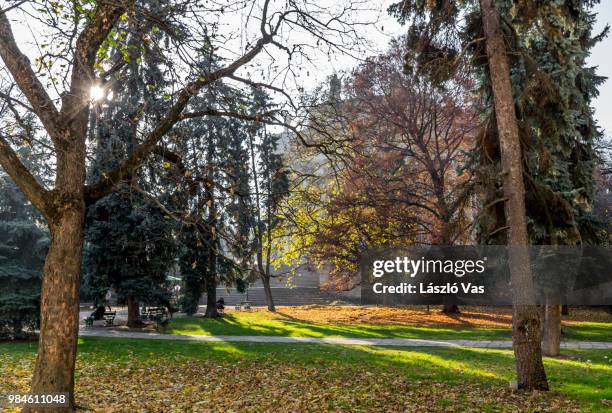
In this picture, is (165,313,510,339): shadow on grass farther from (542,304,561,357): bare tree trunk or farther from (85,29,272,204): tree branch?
(85,29,272,204): tree branch

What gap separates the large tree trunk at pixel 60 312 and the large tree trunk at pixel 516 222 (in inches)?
268

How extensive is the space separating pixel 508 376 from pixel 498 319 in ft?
45.5

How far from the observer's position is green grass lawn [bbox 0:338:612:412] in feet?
24.8

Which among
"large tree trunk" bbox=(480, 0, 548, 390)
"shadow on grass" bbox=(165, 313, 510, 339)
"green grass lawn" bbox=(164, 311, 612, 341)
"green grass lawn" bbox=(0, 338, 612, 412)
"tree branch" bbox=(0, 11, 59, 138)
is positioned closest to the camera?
"tree branch" bbox=(0, 11, 59, 138)

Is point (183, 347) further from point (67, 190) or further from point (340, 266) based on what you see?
point (340, 266)

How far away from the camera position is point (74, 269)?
6.62m

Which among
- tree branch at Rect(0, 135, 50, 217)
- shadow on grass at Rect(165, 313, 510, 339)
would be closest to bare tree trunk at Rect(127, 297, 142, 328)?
shadow on grass at Rect(165, 313, 510, 339)

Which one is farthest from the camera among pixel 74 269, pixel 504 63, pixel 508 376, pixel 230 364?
pixel 230 364

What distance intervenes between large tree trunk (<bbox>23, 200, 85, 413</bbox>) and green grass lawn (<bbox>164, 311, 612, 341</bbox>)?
12190 mm

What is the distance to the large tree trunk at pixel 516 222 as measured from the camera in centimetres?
866

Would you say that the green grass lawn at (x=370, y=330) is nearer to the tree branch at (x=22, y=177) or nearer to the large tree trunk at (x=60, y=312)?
the large tree trunk at (x=60, y=312)

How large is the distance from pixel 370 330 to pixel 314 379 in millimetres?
10634

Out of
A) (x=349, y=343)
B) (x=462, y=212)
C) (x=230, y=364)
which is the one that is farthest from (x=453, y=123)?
(x=230, y=364)

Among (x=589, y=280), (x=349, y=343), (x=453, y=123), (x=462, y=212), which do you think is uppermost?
(x=453, y=123)
